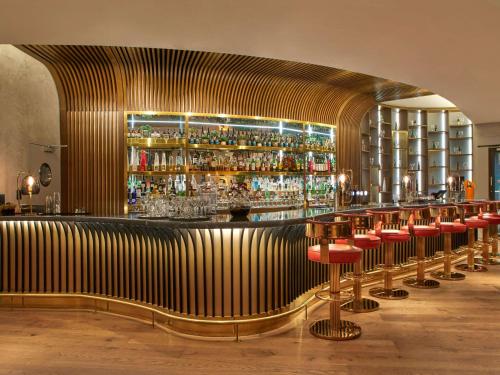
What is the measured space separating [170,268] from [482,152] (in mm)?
8292

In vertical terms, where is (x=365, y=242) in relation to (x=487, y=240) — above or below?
above

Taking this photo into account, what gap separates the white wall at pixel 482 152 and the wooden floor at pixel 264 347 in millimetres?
5799

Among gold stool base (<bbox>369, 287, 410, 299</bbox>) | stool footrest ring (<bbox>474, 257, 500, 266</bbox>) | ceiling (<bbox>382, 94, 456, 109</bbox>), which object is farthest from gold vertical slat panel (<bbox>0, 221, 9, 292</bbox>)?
ceiling (<bbox>382, 94, 456, 109</bbox>)

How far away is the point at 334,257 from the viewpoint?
152 inches

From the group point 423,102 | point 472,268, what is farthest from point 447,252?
point 423,102

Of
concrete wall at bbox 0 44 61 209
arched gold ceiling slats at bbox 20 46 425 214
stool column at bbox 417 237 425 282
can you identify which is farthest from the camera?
arched gold ceiling slats at bbox 20 46 425 214

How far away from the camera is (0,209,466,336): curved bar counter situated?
161 inches

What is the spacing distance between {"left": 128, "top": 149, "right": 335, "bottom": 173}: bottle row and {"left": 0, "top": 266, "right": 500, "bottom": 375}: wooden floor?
2.47m

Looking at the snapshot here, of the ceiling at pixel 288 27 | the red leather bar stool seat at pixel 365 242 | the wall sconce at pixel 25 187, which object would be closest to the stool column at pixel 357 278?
the red leather bar stool seat at pixel 365 242

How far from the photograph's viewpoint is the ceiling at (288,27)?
382cm

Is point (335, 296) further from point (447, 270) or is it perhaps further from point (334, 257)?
point (447, 270)

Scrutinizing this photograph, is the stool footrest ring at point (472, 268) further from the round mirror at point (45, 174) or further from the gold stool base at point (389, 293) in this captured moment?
the round mirror at point (45, 174)

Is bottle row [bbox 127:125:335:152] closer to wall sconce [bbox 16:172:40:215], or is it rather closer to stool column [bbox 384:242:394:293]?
wall sconce [bbox 16:172:40:215]

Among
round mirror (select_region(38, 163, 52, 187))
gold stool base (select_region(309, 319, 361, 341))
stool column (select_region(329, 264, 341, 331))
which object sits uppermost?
round mirror (select_region(38, 163, 52, 187))
